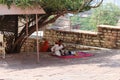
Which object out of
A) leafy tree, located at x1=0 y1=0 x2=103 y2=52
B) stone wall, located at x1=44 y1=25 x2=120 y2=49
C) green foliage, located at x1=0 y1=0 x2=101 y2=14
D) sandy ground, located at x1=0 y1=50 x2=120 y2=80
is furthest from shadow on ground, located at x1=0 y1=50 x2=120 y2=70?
green foliage, located at x1=0 y1=0 x2=101 y2=14

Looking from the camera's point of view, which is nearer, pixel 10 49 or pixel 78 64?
pixel 78 64

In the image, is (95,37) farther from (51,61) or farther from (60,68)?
(60,68)

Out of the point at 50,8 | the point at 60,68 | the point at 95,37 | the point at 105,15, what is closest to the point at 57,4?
the point at 50,8

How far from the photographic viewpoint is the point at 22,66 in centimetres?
1064

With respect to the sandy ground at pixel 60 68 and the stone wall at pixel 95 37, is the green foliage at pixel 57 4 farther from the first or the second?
the stone wall at pixel 95 37

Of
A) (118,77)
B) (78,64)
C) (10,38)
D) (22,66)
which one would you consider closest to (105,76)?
(118,77)

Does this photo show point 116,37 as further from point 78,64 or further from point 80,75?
point 80,75

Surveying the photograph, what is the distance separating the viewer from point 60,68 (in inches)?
408

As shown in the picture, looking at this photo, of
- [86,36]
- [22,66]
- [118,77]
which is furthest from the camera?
[86,36]

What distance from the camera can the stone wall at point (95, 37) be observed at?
14.4 metres

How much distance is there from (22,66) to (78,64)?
185cm

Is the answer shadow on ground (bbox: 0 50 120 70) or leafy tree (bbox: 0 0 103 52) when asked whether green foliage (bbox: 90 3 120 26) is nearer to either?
leafy tree (bbox: 0 0 103 52)

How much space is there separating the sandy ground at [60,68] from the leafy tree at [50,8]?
1595mm

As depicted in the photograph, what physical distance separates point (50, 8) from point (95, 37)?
11.2 feet
